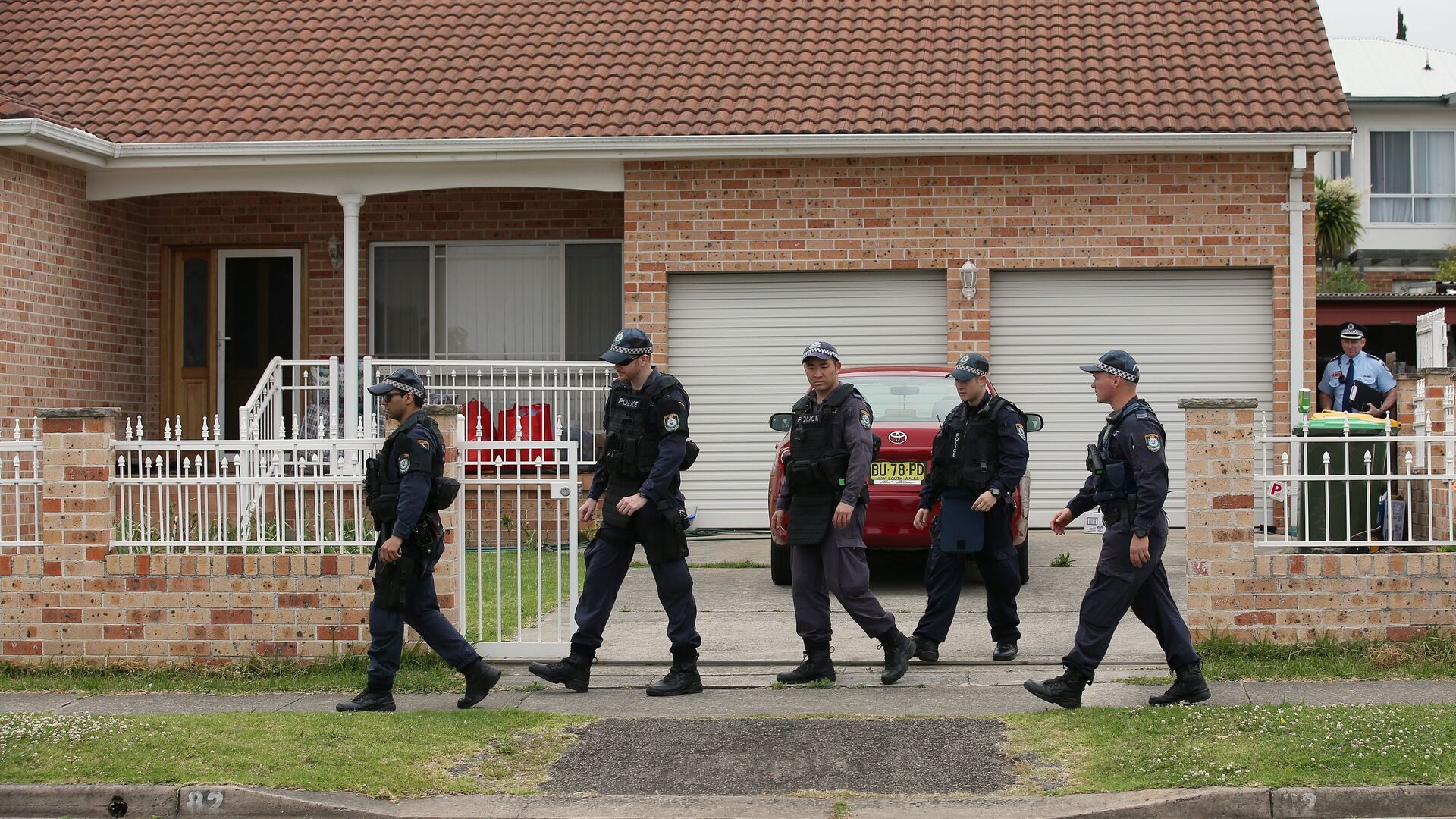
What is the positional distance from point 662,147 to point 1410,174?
23.5 metres

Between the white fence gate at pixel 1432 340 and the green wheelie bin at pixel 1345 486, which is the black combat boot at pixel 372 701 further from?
the white fence gate at pixel 1432 340

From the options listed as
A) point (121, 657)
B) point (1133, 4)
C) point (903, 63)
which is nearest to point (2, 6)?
point (903, 63)

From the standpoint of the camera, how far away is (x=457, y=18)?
51.5ft

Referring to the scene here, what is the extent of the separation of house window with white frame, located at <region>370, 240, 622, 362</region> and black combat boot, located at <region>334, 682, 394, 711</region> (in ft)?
26.0

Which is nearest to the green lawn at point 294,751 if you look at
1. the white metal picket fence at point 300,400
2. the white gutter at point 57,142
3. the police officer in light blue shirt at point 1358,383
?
the white metal picket fence at point 300,400

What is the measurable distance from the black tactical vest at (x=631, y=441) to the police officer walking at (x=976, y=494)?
1.49m

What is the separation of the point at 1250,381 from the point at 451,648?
340 inches

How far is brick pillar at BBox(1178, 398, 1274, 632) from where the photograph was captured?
25.2ft

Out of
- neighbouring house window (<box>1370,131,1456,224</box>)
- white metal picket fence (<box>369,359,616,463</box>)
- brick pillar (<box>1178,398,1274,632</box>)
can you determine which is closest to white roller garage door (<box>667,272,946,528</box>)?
white metal picket fence (<box>369,359,616,463</box>)

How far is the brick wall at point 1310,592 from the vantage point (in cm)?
780

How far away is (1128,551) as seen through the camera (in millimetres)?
6734

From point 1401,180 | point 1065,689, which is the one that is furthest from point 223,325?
point 1401,180

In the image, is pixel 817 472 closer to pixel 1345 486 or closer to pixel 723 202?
pixel 1345 486

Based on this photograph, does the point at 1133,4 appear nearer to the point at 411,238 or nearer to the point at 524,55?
the point at 524,55
